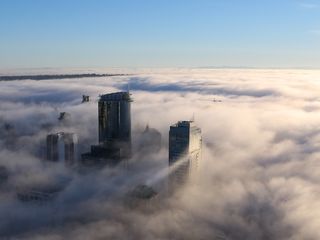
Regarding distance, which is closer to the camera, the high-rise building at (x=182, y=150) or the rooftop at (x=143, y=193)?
the rooftop at (x=143, y=193)

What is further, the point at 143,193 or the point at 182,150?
the point at 182,150

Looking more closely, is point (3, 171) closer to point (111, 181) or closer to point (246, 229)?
point (111, 181)

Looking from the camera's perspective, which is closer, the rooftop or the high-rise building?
the rooftop

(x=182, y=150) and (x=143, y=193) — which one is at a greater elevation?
(x=182, y=150)

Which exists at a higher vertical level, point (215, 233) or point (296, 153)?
point (296, 153)

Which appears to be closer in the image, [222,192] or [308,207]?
[308,207]

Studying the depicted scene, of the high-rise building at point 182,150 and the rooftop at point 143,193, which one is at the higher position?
the high-rise building at point 182,150

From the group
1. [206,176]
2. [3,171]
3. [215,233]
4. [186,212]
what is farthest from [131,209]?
[3,171]

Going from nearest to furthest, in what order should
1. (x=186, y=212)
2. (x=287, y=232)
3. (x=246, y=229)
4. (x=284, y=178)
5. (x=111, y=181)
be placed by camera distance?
(x=287, y=232), (x=246, y=229), (x=186, y=212), (x=284, y=178), (x=111, y=181)
